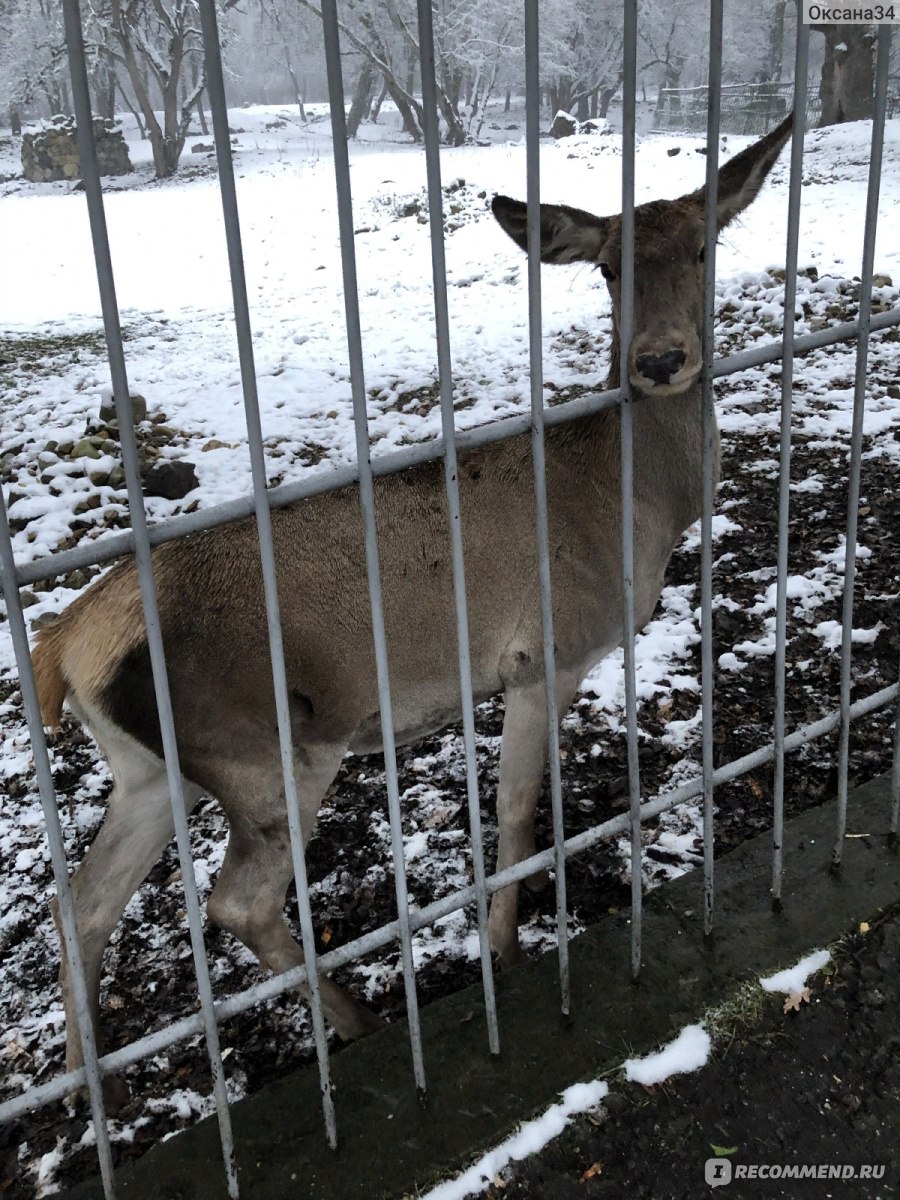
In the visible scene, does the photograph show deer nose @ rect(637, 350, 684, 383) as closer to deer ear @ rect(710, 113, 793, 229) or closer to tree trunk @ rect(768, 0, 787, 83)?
deer ear @ rect(710, 113, 793, 229)

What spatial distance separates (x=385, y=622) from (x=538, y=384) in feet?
3.51

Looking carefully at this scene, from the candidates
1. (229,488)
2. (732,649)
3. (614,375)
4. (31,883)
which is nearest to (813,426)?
(732,649)

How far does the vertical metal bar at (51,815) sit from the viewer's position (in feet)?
6.35

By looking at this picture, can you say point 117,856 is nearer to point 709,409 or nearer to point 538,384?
point 538,384

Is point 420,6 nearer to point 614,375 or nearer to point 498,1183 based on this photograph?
point 614,375

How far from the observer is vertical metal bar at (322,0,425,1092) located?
1.99 m

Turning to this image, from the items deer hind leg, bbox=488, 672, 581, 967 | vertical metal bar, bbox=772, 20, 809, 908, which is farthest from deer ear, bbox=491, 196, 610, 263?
deer hind leg, bbox=488, 672, 581, 967

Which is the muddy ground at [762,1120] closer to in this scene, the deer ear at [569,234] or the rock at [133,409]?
the deer ear at [569,234]

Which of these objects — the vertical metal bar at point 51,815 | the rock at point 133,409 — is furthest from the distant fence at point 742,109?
the vertical metal bar at point 51,815

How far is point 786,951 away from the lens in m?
3.16

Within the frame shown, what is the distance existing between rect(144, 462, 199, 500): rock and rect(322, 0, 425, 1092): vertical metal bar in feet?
18.6

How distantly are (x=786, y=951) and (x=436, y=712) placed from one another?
1.29 metres

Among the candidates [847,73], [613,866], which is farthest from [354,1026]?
[847,73]

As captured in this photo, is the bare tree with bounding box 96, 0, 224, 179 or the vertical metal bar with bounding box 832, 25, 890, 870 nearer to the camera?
the vertical metal bar with bounding box 832, 25, 890, 870
